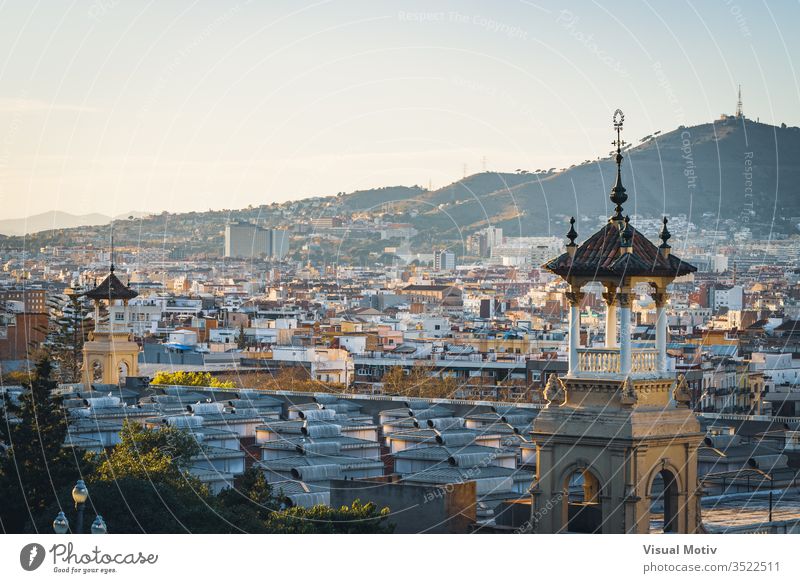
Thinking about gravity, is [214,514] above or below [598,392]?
below

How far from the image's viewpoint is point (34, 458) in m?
28.3

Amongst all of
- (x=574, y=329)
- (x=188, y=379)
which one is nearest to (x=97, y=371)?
(x=188, y=379)

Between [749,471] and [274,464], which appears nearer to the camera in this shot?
[749,471]

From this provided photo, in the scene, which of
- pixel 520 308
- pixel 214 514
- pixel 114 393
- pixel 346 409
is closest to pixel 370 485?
pixel 214 514

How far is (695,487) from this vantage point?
19.5m

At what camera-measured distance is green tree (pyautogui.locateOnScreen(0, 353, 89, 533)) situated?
26984 mm

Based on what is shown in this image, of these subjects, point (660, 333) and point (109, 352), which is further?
point (109, 352)

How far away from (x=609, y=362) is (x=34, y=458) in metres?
12.2

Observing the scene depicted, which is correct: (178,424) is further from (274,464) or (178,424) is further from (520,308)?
(520,308)

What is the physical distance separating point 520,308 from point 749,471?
163600mm
